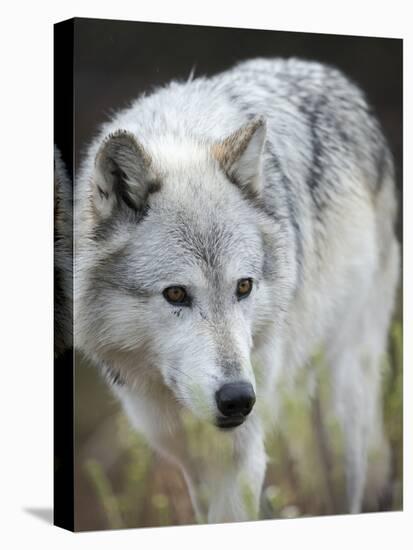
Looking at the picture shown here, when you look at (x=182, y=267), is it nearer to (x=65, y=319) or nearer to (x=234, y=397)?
(x=234, y=397)

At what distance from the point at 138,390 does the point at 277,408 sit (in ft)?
3.52

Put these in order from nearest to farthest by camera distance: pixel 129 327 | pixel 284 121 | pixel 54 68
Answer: pixel 129 327 → pixel 54 68 → pixel 284 121

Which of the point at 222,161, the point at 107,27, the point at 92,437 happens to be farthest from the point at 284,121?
the point at 92,437

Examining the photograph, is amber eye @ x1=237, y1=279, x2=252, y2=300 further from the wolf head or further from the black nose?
the black nose

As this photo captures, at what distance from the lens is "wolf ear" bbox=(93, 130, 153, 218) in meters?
6.38

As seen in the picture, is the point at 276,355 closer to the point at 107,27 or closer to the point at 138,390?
the point at 138,390

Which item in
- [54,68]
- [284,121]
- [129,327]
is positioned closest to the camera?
[129,327]

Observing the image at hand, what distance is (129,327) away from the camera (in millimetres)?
6484

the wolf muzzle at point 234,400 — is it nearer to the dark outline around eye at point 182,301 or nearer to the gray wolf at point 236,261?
the gray wolf at point 236,261

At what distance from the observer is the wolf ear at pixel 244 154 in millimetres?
6773

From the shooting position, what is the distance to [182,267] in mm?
6410

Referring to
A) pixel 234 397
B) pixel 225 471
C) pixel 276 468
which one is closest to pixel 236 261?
pixel 234 397

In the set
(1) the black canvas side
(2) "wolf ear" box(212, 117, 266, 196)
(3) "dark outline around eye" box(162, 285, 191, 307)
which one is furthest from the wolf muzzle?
(2) "wolf ear" box(212, 117, 266, 196)

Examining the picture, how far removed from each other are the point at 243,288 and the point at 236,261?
0.16 m
